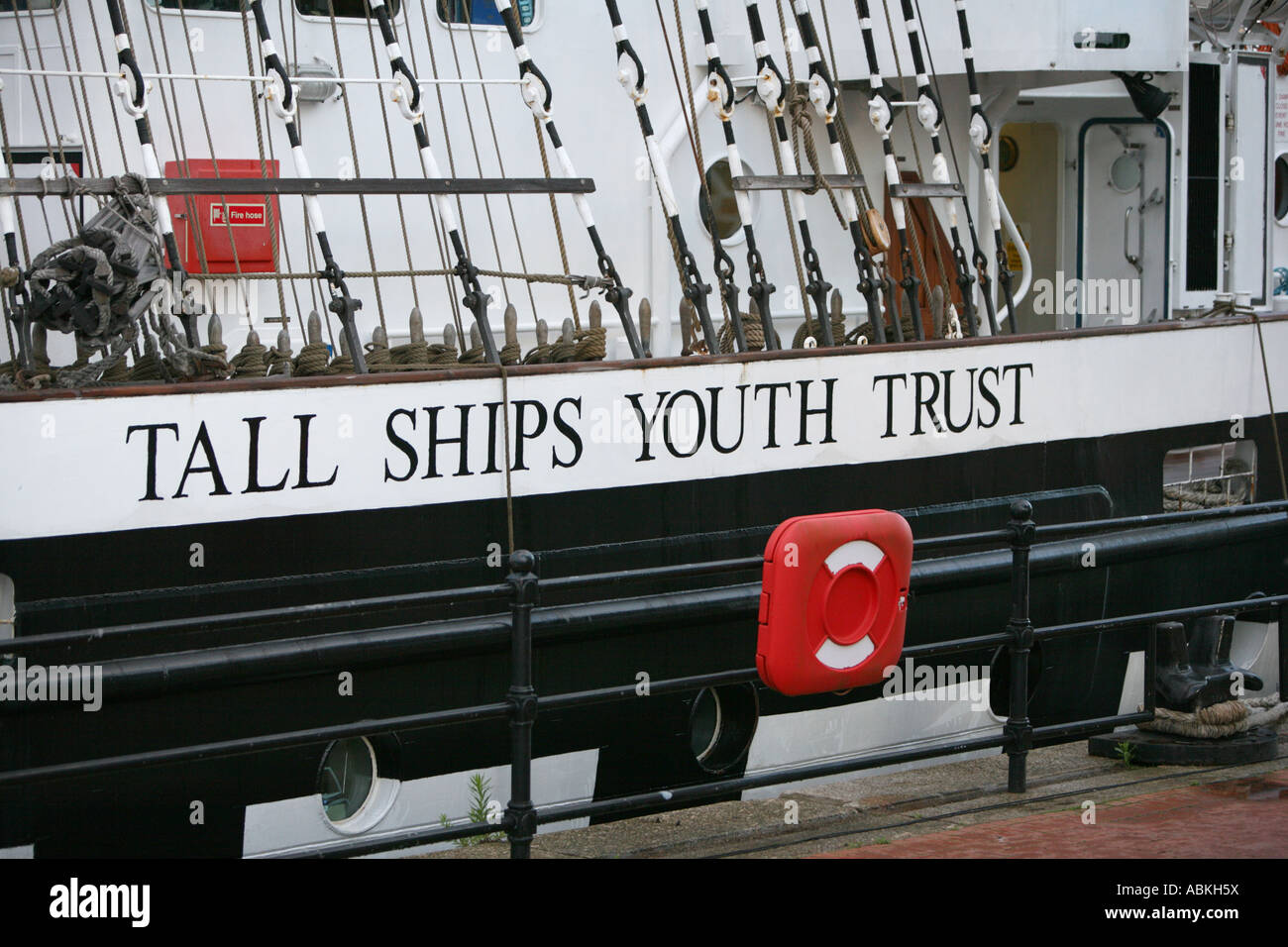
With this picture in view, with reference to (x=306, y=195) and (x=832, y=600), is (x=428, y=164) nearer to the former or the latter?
(x=306, y=195)

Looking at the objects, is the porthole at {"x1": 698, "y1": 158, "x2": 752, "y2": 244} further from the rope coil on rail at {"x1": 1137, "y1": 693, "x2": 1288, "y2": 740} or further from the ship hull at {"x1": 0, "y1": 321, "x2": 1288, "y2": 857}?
the rope coil on rail at {"x1": 1137, "y1": 693, "x2": 1288, "y2": 740}

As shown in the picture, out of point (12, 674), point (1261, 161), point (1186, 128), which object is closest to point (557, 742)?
point (12, 674)

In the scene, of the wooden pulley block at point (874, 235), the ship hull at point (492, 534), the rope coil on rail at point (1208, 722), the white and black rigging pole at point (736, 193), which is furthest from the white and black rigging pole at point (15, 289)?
the rope coil on rail at point (1208, 722)

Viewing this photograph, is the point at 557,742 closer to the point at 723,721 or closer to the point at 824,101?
the point at 723,721

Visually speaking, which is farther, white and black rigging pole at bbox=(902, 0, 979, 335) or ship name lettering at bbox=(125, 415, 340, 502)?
white and black rigging pole at bbox=(902, 0, 979, 335)

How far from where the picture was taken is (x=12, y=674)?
4699mm

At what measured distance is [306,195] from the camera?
554 cm

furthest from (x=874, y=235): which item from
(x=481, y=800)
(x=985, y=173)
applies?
(x=481, y=800)

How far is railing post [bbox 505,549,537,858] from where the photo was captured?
4.48 metres

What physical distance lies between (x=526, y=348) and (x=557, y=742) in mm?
2086

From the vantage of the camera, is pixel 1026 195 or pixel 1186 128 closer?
pixel 1186 128

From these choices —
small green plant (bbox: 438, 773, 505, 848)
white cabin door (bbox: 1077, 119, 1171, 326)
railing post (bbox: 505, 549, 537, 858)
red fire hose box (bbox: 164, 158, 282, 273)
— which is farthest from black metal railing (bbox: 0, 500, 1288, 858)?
white cabin door (bbox: 1077, 119, 1171, 326)

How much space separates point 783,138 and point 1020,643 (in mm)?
2600
